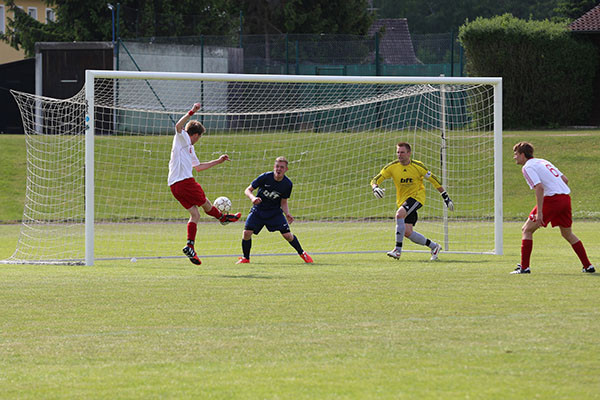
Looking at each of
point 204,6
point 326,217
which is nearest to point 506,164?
point 326,217

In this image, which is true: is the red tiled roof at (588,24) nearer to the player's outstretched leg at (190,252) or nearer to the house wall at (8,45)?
the player's outstretched leg at (190,252)

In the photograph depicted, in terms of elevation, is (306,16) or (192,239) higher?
(306,16)

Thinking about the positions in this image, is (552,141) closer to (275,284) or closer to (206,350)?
(275,284)

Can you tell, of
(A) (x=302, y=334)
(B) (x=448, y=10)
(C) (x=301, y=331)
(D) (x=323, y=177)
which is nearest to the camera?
(A) (x=302, y=334)

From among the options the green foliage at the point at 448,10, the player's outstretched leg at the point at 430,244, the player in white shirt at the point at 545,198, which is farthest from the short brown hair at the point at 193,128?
the green foliage at the point at 448,10

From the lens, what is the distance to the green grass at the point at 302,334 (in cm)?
554

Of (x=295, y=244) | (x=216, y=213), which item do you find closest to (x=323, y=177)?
(x=295, y=244)

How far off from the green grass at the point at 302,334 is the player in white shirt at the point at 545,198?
Result: 1.30 ft

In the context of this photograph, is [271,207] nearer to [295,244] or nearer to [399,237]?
[295,244]

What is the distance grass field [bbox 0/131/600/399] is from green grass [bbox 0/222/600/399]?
0.02m

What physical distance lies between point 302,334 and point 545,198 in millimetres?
4882

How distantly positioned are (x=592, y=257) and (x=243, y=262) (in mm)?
5107

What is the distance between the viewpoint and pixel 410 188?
13.5m

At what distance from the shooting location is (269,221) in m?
13.1
